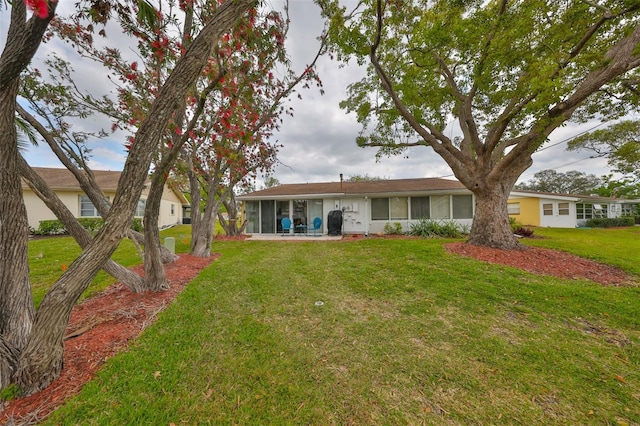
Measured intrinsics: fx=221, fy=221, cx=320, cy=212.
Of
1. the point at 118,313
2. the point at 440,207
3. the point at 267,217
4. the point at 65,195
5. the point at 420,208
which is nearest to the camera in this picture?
the point at 118,313

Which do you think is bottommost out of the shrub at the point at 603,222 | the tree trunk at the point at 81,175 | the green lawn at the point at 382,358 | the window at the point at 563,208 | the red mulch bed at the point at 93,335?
the green lawn at the point at 382,358

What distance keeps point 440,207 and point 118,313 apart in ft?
42.9

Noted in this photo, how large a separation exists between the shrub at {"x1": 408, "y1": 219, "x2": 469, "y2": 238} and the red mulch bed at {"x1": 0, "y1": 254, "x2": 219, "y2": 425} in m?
9.83

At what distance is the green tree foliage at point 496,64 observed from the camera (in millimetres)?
5109

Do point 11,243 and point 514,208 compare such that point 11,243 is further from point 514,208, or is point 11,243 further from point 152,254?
point 514,208

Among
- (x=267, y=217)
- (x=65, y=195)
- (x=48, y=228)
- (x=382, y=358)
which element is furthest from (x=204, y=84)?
(x=65, y=195)

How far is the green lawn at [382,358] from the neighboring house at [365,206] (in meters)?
7.64

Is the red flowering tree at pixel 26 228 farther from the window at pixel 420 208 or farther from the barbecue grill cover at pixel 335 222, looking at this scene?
the window at pixel 420 208

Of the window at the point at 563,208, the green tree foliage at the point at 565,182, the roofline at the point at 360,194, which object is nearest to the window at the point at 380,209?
the roofline at the point at 360,194

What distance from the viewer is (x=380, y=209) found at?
41.1 ft

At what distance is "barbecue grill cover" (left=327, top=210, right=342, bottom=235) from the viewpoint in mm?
11820

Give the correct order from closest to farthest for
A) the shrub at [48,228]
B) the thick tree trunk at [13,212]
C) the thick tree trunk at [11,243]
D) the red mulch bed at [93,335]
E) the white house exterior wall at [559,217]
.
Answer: the red mulch bed at [93,335] → the thick tree trunk at [13,212] → the thick tree trunk at [11,243] → the shrub at [48,228] → the white house exterior wall at [559,217]

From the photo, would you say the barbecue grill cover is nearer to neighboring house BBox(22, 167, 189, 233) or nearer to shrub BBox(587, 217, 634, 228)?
neighboring house BBox(22, 167, 189, 233)

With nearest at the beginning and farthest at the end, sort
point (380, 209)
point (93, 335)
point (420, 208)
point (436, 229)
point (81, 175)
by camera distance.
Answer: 1. point (93, 335)
2. point (81, 175)
3. point (436, 229)
4. point (420, 208)
5. point (380, 209)
